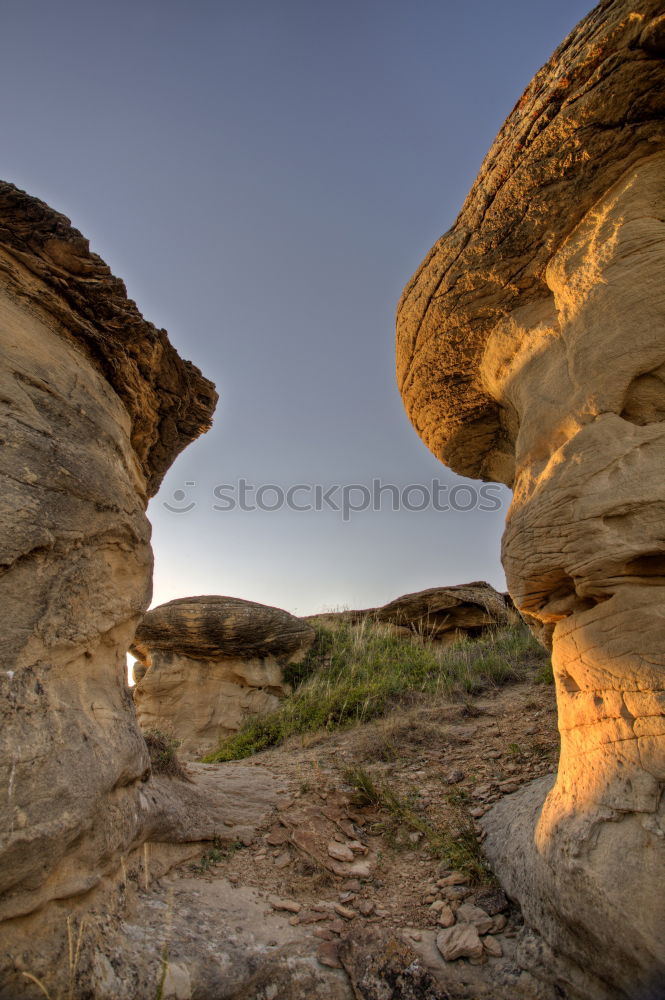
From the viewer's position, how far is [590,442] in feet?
9.20

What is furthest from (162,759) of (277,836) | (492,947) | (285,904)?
(492,947)

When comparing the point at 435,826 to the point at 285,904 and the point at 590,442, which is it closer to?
the point at 285,904

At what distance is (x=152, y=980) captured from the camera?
80.0 inches

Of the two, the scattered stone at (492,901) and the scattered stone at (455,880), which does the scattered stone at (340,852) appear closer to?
the scattered stone at (455,880)

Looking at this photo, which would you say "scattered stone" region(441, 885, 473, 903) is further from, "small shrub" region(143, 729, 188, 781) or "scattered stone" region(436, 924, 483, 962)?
"small shrub" region(143, 729, 188, 781)

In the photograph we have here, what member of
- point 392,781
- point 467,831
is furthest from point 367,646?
point 467,831

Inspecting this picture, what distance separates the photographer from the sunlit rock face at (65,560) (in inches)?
81.5

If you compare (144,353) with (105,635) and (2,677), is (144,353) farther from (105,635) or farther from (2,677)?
(2,677)

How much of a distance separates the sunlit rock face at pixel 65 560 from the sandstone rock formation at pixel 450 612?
8862 millimetres

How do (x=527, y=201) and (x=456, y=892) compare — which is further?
(x=527, y=201)

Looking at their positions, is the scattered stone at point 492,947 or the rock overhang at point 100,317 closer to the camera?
the scattered stone at point 492,947

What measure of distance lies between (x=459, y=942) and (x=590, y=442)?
2.65 metres

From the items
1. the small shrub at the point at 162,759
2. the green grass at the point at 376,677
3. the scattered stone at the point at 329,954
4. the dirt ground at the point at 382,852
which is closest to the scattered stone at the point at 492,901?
the dirt ground at the point at 382,852

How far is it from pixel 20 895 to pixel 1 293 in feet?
10.1
